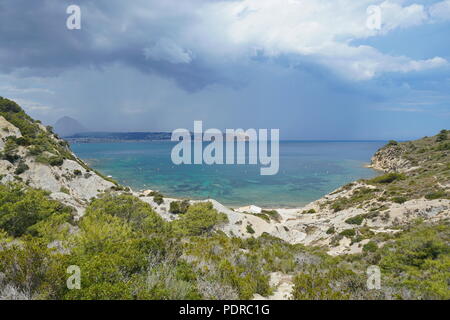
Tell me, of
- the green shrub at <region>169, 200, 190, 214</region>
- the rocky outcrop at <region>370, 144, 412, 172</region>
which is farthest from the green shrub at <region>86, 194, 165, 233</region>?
the rocky outcrop at <region>370, 144, 412, 172</region>

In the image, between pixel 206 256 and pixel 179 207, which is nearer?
pixel 206 256

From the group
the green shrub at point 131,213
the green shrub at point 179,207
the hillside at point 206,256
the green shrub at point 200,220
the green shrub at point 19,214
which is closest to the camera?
the hillside at point 206,256

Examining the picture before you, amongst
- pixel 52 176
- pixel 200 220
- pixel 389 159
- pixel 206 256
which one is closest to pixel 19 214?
pixel 206 256

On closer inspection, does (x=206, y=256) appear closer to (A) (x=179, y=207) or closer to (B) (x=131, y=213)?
(B) (x=131, y=213)

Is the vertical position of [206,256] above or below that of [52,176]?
below

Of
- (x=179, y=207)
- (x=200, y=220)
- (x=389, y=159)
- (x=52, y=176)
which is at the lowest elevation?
(x=200, y=220)

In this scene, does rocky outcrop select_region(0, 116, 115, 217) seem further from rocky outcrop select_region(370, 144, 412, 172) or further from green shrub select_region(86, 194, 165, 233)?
rocky outcrop select_region(370, 144, 412, 172)

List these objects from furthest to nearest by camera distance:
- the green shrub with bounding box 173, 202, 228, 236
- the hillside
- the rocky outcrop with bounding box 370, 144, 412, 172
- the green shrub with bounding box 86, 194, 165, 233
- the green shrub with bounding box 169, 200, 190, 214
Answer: the rocky outcrop with bounding box 370, 144, 412, 172 < the green shrub with bounding box 169, 200, 190, 214 < the green shrub with bounding box 173, 202, 228, 236 < the green shrub with bounding box 86, 194, 165, 233 < the hillside

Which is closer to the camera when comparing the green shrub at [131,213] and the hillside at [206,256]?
the hillside at [206,256]

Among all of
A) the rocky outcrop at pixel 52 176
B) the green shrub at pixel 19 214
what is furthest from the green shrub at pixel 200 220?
the rocky outcrop at pixel 52 176

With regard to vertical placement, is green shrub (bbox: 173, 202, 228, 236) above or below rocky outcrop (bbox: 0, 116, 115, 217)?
below

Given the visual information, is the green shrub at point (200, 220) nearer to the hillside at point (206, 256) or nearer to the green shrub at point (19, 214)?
the hillside at point (206, 256)
